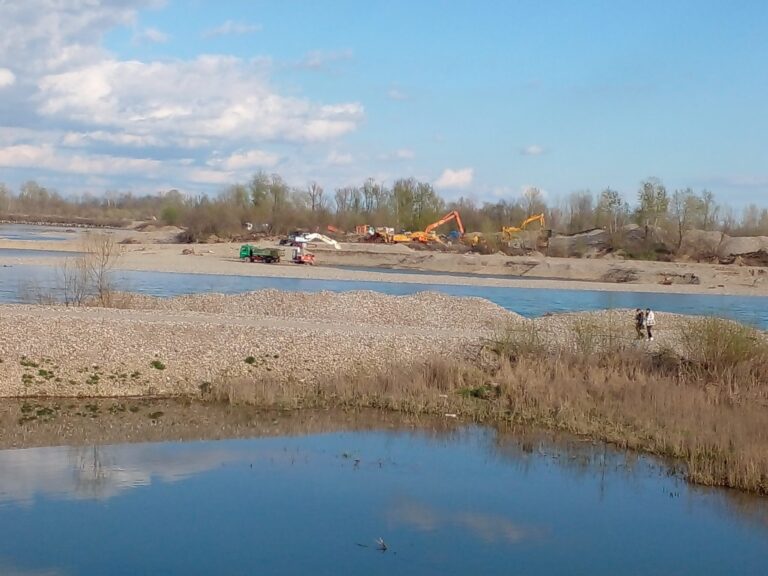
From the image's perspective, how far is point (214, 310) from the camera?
38.8m

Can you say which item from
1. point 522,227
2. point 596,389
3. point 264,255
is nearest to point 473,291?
point 264,255

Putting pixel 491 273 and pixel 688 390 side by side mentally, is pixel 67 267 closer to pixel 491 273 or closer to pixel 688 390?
pixel 688 390

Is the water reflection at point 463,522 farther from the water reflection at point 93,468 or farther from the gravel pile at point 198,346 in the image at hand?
the gravel pile at point 198,346

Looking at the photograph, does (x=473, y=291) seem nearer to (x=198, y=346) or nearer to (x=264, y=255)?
(x=264, y=255)

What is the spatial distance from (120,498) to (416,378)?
37.7 feet

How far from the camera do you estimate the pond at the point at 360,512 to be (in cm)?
1299

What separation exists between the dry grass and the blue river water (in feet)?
70.3

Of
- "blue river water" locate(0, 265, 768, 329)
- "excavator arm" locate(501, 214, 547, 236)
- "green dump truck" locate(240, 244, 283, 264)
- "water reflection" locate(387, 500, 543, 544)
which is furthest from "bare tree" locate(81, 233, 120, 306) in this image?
"excavator arm" locate(501, 214, 547, 236)

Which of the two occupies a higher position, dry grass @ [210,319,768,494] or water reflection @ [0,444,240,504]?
dry grass @ [210,319,768,494]

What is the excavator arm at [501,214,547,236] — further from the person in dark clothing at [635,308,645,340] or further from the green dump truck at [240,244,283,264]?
the person in dark clothing at [635,308,645,340]

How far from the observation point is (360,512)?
50.2ft

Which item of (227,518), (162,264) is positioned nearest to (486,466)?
(227,518)

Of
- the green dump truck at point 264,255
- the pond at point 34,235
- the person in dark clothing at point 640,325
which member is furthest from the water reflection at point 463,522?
the pond at point 34,235

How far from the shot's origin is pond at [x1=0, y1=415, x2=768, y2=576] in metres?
13.0
